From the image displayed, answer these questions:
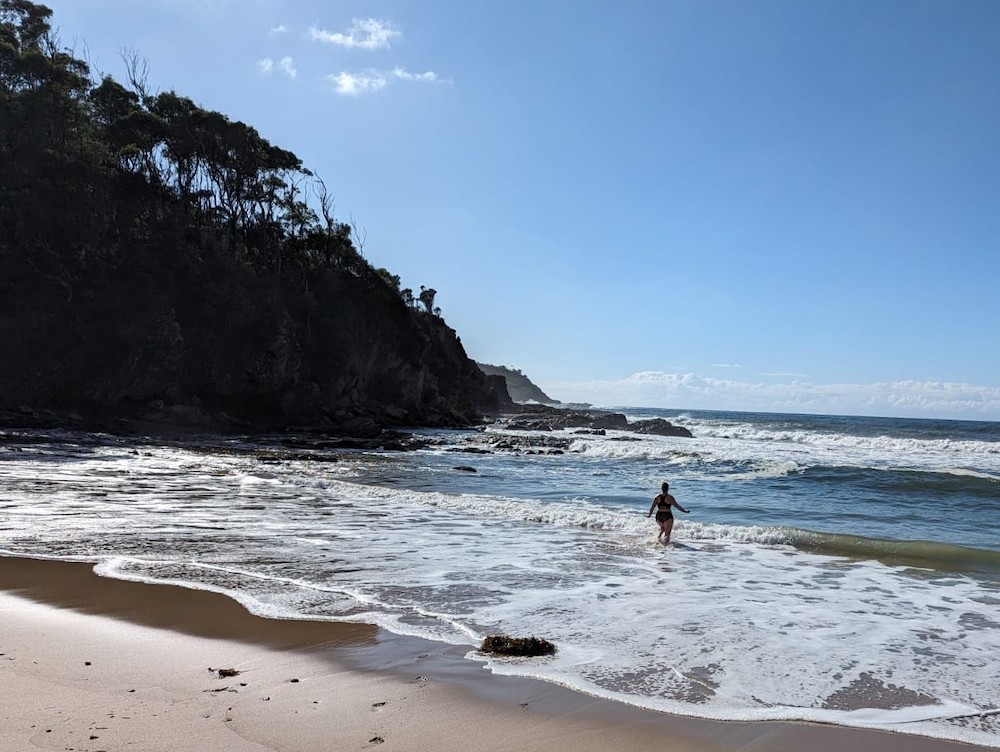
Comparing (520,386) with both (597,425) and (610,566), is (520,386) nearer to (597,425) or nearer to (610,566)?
(597,425)

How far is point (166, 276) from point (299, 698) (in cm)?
3600

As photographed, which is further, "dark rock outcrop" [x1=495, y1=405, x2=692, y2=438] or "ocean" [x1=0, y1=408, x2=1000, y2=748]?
"dark rock outcrop" [x1=495, y1=405, x2=692, y2=438]

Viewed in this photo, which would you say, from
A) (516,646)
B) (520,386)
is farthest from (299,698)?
(520,386)

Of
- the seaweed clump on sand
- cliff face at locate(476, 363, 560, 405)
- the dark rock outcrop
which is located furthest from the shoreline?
cliff face at locate(476, 363, 560, 405)

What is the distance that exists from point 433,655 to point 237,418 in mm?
32916

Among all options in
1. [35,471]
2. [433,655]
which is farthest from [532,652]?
[35,471]

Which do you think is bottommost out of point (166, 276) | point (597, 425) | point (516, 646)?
point (516, 646)

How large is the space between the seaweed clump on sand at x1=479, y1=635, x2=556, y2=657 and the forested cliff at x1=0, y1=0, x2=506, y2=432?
28974mm

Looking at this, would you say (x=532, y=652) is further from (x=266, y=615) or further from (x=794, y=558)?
(x=794, y=558)

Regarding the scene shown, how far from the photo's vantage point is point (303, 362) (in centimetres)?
4025

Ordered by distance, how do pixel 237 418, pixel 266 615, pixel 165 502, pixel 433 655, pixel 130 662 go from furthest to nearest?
pixel 237 418
pixel 165 502
pixel 266 615
pixel 433 655
pixel 130 662

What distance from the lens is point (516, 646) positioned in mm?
5086

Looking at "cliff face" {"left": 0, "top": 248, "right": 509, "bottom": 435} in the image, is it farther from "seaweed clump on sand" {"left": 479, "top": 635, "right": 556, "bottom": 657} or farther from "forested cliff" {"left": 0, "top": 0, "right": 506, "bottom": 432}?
"seaweed clump on sand" {"left": 479, "top": 635, "right": 556, "bottom": 657}

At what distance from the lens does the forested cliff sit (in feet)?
95.9
